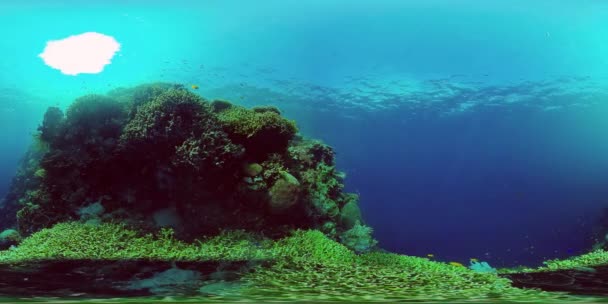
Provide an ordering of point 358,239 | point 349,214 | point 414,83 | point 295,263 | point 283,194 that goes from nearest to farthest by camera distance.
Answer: point 295,263, point 283,194, point 358,239, point 349,214, point 414,83

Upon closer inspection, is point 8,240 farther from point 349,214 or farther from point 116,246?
point 349,214

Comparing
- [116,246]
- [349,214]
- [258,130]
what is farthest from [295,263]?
[349,214]

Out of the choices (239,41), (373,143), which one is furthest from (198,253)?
(373,143)

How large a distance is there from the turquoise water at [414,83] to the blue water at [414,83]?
0.16 meters

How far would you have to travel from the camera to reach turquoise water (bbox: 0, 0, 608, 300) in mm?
16156

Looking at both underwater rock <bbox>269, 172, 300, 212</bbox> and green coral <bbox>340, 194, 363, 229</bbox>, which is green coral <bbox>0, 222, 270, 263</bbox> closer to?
underwater rock <bbox>269, 172, 300, 212</bbox>

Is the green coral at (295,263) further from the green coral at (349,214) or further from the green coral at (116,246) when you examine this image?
the green coral at (349,214)

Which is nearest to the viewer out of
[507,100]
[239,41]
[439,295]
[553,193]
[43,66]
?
[439,295]

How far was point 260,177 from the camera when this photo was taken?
862 cm

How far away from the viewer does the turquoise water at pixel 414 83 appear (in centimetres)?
1616

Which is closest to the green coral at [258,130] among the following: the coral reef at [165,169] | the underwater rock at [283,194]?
the coral reef at [165,169]

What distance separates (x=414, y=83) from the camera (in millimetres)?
31156

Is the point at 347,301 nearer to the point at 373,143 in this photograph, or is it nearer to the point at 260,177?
the point at 260,177

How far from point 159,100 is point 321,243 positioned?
497cm
